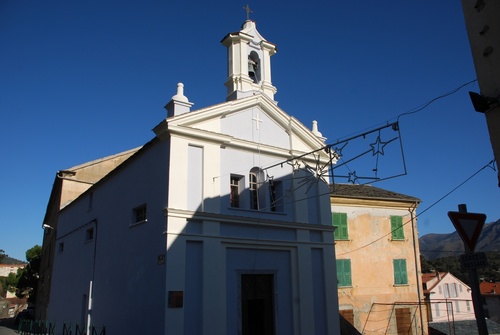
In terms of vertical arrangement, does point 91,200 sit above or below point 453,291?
above

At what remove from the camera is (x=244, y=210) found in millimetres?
13781

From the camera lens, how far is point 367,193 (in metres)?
24.1

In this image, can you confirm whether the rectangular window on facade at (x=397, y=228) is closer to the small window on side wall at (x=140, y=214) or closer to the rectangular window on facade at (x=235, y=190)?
the rectangular window on facade at (x=235, y=190)

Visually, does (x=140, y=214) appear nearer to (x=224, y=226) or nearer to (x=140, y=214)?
(x=140, y=214)

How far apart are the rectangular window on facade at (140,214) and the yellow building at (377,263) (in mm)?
10903

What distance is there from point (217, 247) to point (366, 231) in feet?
40.4

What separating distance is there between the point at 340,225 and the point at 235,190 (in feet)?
31.3

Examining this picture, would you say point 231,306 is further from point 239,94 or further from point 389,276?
point 389,276

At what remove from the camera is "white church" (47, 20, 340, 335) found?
40.1 feet

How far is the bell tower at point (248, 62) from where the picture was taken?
629 inches

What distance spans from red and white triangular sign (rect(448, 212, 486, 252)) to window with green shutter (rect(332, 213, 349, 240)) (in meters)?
16.7

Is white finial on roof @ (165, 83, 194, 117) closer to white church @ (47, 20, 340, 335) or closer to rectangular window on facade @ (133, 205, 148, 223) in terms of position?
white church @ (47, 20, 340, 335)

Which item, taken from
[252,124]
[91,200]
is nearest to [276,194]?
[252,124]

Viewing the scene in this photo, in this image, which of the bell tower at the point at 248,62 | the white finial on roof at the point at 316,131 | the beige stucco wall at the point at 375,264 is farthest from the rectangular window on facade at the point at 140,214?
the beige stucco wall at the point at 375,264
